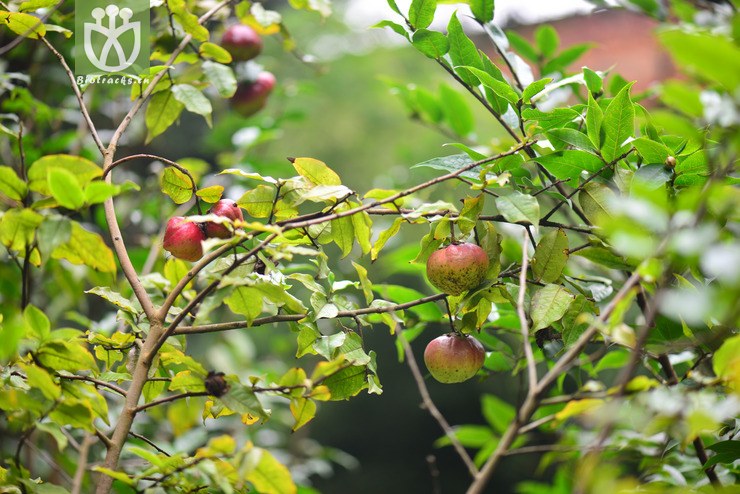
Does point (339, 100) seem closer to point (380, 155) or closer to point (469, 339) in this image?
point (380, 155)

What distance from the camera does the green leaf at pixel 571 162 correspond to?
58 cm

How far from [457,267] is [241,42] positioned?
60 cm

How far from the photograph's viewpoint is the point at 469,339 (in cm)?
62

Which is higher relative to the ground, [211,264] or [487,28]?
[487,28]

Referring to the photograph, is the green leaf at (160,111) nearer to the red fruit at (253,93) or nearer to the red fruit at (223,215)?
the red fruit at (223,215)

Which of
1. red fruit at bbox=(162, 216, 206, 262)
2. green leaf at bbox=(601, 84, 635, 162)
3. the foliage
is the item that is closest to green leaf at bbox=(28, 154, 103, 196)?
the foliage

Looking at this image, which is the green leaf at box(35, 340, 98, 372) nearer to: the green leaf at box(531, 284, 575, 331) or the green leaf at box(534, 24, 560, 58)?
the green leaf at box(531, 284, 575, 331)

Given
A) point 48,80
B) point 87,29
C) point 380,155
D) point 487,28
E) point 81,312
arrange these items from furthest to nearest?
1. point 380,155
2. point 81,312
3. point 48,80
4. point 87,29
5. point 487,28

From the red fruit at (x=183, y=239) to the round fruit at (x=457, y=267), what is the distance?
209 millimetres

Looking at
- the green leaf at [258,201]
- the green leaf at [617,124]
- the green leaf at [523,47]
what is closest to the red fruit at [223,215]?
the green leaf at [258,201]

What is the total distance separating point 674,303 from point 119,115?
52.3 inches

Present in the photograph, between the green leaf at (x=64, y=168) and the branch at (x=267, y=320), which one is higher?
the green leaf at (x=64, y=168)

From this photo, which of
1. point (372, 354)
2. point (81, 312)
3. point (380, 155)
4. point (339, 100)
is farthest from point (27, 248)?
point (339, 100)

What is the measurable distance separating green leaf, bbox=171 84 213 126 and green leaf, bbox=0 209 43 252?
0.26 meters
